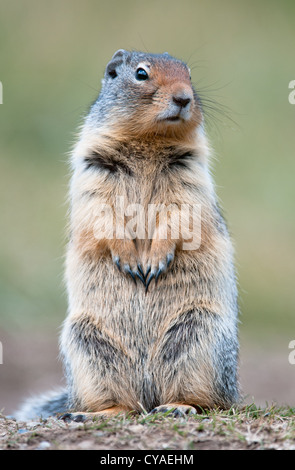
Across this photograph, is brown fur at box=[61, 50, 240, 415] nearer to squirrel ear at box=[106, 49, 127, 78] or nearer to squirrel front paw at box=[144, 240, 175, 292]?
squirrel front paw at box=[144, 240, 175, 292]

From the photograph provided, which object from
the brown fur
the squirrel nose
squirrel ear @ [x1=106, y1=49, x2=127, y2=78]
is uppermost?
squirrel ear @ [x1=106, y1=49, x2=127, y2=78]

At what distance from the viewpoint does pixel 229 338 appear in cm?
625

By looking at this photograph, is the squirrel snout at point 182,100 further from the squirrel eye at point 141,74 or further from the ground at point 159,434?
the ground at point 159,434

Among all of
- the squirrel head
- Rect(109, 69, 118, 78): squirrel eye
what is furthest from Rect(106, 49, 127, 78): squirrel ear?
the squirrel head

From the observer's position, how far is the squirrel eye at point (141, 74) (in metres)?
6.70

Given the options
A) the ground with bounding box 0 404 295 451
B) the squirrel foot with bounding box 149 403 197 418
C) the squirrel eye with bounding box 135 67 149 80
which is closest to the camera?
the ground with bounding box 0 404 295 451

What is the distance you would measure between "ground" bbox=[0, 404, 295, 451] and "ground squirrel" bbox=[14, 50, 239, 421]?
0.43m

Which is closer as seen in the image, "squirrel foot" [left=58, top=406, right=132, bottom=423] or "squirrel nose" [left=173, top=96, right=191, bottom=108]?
"squirrel foot" [left=58, top=406, right=132, bottom=423]

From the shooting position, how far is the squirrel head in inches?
251

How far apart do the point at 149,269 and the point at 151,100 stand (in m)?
1.47

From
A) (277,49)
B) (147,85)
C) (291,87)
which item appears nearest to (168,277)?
(147,85)

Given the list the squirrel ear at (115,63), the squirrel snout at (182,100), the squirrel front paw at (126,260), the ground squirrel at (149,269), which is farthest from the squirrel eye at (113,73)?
the squirrel front paw at (126,260)

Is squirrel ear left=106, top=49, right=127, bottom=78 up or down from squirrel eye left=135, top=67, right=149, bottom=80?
up

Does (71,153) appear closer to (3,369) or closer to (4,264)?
(3,369)
